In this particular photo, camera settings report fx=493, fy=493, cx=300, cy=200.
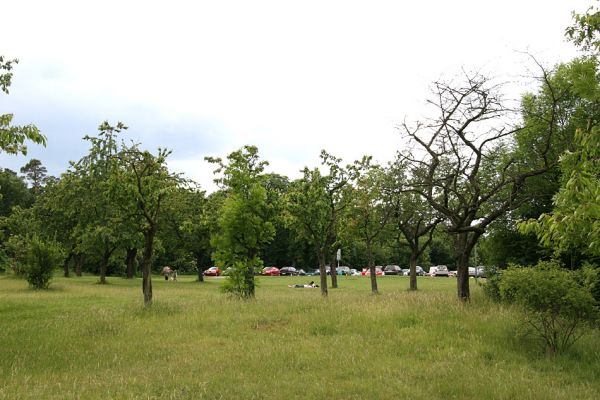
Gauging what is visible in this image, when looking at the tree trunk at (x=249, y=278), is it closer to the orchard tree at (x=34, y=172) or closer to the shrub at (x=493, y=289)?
the shrub at (x=493, y=289)

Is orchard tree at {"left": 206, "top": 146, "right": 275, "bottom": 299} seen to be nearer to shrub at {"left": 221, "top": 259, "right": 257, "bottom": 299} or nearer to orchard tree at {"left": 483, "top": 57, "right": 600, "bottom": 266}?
shrub at {"left": 221, "top": 259, "right": 257, "bottom": 299}

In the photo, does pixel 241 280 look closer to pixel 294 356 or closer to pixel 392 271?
pixel 294 356

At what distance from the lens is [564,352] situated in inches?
362

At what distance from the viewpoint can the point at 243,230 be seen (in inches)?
796

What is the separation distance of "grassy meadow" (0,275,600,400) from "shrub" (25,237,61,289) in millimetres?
16013

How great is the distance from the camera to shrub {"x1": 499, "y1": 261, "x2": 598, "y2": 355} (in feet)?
29.2

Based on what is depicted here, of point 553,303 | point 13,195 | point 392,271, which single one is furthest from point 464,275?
point 13,195

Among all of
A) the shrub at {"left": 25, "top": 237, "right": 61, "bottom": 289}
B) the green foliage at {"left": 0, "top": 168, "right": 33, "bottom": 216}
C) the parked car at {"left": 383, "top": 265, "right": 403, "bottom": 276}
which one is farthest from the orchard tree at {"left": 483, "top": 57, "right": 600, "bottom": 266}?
the green foliage at {"left": 0, "top": 168, "right": 33, "bottom": 216}

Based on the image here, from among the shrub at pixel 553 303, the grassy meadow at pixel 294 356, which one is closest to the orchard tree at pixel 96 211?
the grassy meadow at pixel 294 356

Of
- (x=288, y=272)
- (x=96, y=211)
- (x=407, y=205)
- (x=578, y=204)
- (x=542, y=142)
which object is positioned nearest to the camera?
(x=578, y=204)

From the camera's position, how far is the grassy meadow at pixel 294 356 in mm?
6934

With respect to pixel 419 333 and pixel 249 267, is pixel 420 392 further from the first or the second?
pixel 249 267

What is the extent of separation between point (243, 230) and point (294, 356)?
38.2 feet

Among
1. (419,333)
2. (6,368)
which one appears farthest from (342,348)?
(6,368)
